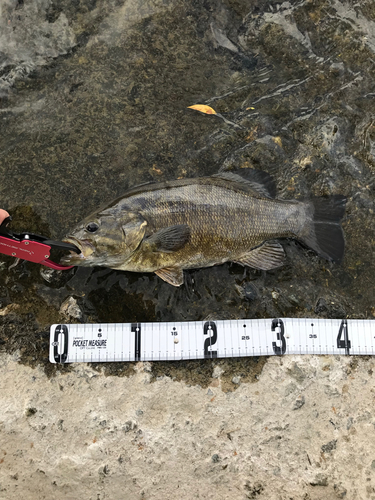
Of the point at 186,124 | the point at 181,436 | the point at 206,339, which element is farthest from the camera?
the point at 186,124

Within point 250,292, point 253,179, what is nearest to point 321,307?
point 250,292

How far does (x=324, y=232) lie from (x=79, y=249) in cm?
251

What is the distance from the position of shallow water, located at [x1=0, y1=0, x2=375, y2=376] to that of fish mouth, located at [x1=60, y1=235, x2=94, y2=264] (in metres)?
0.42

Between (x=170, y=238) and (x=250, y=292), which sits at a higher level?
(x=170, y=238)

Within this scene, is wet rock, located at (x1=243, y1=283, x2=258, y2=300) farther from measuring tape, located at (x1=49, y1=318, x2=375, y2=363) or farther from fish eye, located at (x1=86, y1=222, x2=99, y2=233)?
fish eye, located at (x1=86, y1=222, x2=99, y2=233)

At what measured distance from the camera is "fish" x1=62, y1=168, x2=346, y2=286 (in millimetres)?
3561

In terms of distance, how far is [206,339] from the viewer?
375cm

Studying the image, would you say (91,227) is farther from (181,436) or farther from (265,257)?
(181,436)

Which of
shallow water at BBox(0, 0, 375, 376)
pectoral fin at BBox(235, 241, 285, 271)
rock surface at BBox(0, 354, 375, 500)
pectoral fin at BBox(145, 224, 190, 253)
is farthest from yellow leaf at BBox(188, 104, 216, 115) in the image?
rock surface at BBox(0, 354, 375, 500)

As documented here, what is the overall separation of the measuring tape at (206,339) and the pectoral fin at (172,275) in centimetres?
44

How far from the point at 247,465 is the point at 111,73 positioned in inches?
171

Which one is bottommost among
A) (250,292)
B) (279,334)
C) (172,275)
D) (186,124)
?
(279,334)

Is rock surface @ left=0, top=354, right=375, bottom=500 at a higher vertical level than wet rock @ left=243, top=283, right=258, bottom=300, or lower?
lower

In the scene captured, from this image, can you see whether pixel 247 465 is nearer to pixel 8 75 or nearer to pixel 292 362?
pixel 292 362
